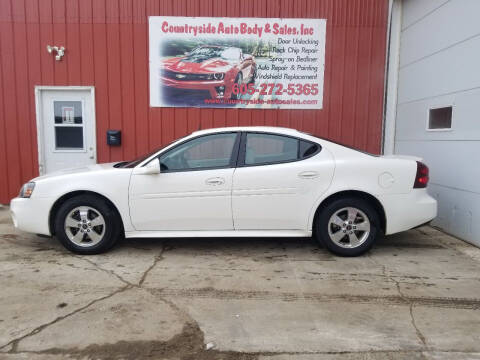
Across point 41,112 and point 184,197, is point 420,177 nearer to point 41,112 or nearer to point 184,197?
point 184,197

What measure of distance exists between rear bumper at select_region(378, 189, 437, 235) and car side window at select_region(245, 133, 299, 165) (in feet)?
3.80

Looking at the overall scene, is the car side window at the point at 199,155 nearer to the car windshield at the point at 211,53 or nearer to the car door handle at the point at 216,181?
the car door handle at the point at 216,181

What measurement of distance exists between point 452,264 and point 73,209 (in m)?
4.41

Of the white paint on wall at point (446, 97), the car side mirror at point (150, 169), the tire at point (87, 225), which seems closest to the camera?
the car side mirror at point (150, 169)

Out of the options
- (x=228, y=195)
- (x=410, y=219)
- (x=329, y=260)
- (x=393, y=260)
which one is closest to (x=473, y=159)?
(x=410, y=219)

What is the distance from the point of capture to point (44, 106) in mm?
7141

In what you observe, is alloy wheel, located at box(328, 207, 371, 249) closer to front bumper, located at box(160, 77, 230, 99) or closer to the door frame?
front bumper, located at box(160, 77, 230, 99)

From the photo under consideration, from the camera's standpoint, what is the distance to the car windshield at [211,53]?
6.95 m

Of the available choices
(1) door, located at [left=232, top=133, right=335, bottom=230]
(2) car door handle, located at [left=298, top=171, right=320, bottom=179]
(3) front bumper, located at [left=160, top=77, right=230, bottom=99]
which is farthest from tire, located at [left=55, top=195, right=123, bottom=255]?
(3) front bumper, located at [left=160, top=77, right=230, bottom=99]

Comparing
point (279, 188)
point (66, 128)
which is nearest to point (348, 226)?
point (279, 188)

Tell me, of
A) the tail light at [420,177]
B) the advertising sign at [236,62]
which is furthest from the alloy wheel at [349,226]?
the advertising sign at [236,62]

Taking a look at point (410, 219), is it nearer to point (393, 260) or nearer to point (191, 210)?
point (393, 260)

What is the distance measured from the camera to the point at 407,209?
4297mm

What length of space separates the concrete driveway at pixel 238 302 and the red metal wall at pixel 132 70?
9.55 feet
